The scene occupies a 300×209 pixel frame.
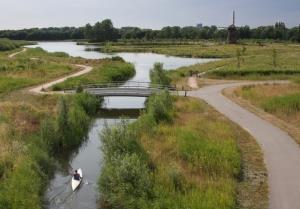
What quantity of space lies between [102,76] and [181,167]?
3724 centimetres

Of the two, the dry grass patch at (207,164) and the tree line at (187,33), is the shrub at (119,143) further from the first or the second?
the tree line at (187,33)

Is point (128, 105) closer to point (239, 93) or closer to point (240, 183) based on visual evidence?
point (239, 93)

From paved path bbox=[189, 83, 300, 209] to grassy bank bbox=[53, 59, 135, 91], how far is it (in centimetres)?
1652

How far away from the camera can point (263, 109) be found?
36438 millimetres

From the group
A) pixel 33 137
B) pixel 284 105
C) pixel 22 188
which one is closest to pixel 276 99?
pixel 284 105

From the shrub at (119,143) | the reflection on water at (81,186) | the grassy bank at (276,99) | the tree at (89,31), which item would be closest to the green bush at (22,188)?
the reflection on water at (81,186)

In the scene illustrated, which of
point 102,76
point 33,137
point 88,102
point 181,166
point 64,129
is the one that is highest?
point 102,76

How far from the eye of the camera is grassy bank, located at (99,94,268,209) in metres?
17.8

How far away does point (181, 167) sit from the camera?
2183 cm

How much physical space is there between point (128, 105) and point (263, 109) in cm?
1457

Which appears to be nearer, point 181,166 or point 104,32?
point 181,166

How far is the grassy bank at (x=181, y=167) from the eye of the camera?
58.4ft

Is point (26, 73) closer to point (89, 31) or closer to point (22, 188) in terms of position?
point (22, 188)

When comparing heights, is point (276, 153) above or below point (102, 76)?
below
